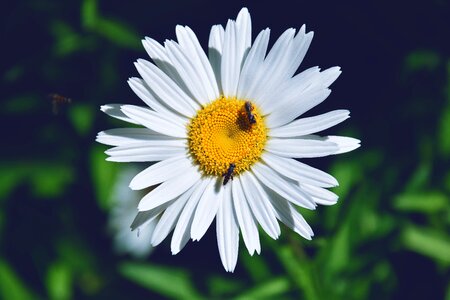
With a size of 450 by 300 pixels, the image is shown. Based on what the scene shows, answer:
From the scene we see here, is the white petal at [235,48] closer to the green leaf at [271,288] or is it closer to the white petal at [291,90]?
the white petal at [291,90]

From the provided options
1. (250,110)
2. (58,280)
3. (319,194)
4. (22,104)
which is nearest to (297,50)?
(250,110)

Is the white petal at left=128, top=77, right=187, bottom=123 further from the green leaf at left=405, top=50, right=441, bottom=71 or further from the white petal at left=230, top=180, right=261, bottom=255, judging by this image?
the green leaf at left=405, top=50, right=441, bottom=71

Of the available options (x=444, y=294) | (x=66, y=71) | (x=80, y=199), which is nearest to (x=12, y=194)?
(x=80, y=199)

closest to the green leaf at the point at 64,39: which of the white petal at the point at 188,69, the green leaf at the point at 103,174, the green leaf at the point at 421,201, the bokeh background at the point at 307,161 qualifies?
the bokeh background at the point at 307,161

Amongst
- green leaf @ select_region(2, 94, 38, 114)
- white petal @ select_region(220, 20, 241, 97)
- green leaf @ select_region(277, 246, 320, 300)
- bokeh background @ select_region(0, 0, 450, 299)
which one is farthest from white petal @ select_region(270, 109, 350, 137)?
green leaf @ select_region(2, 94, 38, 114)

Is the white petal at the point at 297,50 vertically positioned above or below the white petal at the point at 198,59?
below
